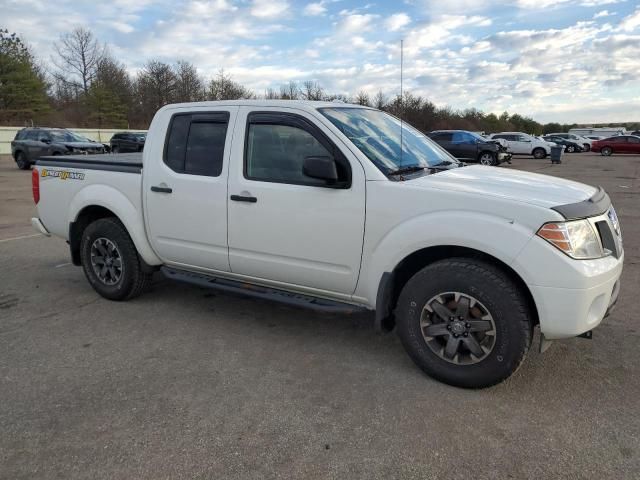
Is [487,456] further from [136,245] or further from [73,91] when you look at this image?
[73,91]

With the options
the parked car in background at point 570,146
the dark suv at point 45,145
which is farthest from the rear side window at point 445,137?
the parked car in background at point 570,146

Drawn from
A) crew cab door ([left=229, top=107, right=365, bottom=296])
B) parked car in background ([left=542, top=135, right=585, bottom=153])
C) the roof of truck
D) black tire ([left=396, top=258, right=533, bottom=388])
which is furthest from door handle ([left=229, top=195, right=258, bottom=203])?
parked car in background ([left=542, top=135, right=585, bottom=153])

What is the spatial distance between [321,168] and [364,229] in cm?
51

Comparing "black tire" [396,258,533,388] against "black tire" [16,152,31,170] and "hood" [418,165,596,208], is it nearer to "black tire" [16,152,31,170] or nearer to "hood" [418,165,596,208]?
"hood" [418,165,596,208]

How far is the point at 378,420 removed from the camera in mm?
2996

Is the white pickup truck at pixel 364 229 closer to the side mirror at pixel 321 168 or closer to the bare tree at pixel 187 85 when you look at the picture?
the side mirror at pixel 321 168

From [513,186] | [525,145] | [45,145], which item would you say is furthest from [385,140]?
[525,145]

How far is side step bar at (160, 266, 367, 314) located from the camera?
372 cm

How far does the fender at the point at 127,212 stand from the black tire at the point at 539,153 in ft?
113

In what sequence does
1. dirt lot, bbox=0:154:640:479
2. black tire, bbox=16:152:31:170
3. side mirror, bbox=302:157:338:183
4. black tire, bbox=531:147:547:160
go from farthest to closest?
Answer: black tire, bbox=531:147:547:160 → black tire, bbox=16:152:31:170 → side mirror, bbox=302:157:338:183 → dirt lot, bbox=0:154:640:479

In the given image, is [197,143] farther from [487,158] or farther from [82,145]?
[487,158]

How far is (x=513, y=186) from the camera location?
135 inches

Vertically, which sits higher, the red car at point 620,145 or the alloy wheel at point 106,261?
the red car at point 620,145

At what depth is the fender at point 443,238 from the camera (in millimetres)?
3053
